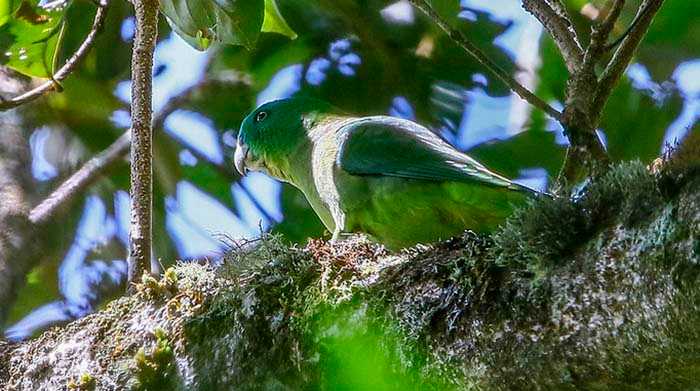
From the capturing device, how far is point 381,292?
196cm

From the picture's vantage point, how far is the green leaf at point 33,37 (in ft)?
11.0

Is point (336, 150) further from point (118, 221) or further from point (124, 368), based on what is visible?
point (118, 221)

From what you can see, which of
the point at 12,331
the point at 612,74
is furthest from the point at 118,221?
the point at 612,74

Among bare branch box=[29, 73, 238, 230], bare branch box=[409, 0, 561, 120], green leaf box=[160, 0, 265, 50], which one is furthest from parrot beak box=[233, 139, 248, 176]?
bare branch box=[409, 0, 561, 120]

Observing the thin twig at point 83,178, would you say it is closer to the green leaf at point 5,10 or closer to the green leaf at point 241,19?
the green leaf at point 5,10

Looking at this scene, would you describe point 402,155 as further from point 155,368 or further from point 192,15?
point 155,368

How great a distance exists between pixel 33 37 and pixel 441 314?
2180 mm

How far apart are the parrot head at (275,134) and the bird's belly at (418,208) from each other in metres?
0.66

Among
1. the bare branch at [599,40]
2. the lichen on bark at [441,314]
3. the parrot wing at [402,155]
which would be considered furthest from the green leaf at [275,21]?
the bare branch at [599,40]

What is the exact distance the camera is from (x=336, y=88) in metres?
4.53

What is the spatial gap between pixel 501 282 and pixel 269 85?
3053 mm

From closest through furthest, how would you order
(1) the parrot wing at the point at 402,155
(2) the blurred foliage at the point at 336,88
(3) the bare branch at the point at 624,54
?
(3) the bare branch at the point at 624,54 → (1) the parrot wing at the point at 402,155 → (2) the blurred foliage at the point at 336,88

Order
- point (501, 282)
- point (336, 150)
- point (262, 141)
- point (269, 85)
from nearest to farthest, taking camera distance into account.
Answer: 1. point (501, 282)
2. point (336, 150)
3. point (262, 141)
4. point (269, 85)

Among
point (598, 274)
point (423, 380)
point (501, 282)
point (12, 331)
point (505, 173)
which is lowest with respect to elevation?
point (12, 331)
